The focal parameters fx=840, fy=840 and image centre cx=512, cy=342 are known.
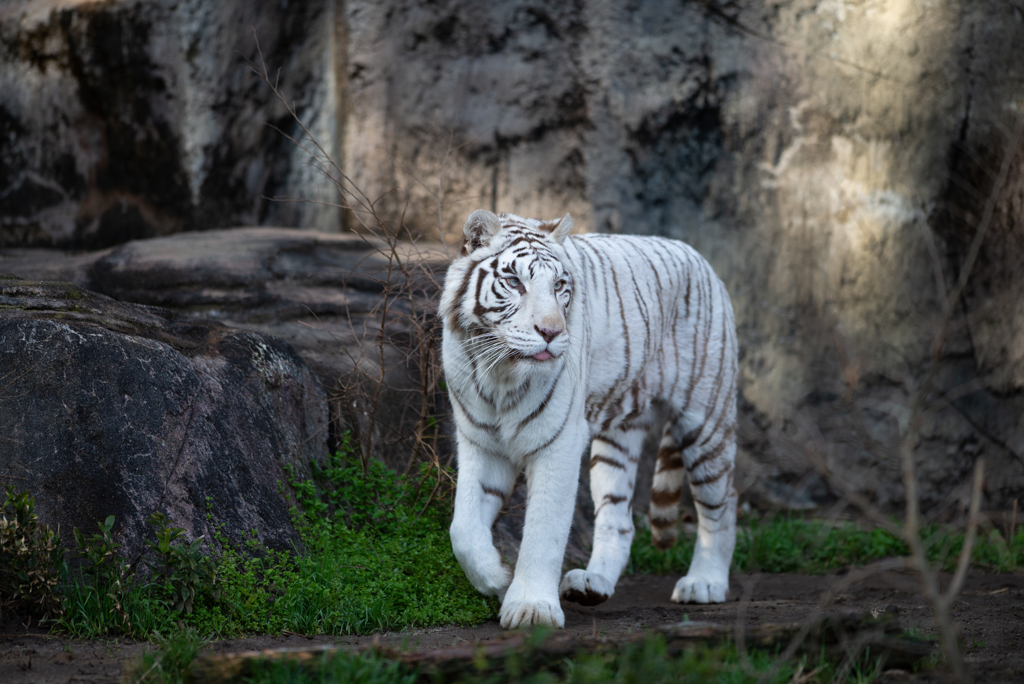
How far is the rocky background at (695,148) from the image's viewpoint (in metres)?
5.73

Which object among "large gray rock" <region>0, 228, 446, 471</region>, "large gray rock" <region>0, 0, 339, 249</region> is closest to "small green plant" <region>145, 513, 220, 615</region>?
"large gray rock" <region>0, 228, 446, 471</region>

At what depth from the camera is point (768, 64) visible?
5.84 m

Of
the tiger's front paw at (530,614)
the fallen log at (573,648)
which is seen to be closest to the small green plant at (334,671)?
the fallen log at (573,648)

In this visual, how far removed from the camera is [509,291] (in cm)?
309

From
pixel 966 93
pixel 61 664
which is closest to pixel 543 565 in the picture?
pixel 61 664

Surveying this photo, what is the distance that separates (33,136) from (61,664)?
16.2 feet

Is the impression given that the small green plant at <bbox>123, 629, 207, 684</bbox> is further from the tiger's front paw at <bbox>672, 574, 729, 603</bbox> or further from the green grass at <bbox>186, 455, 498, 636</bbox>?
the tiger's front paw at <bbox>672, 574, 729, 603</bbox>

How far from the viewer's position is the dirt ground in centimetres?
248

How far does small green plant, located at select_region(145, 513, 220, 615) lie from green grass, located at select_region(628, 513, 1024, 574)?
2.60 meters

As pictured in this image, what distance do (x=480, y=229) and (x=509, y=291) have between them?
13.7 inches

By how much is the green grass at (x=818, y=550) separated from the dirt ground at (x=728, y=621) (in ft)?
0.37

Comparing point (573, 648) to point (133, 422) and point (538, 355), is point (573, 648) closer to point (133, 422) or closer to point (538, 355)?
point (538, 355)

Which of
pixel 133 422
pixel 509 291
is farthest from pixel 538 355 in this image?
pixel 133 422

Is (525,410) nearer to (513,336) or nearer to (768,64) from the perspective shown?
(513,336)
